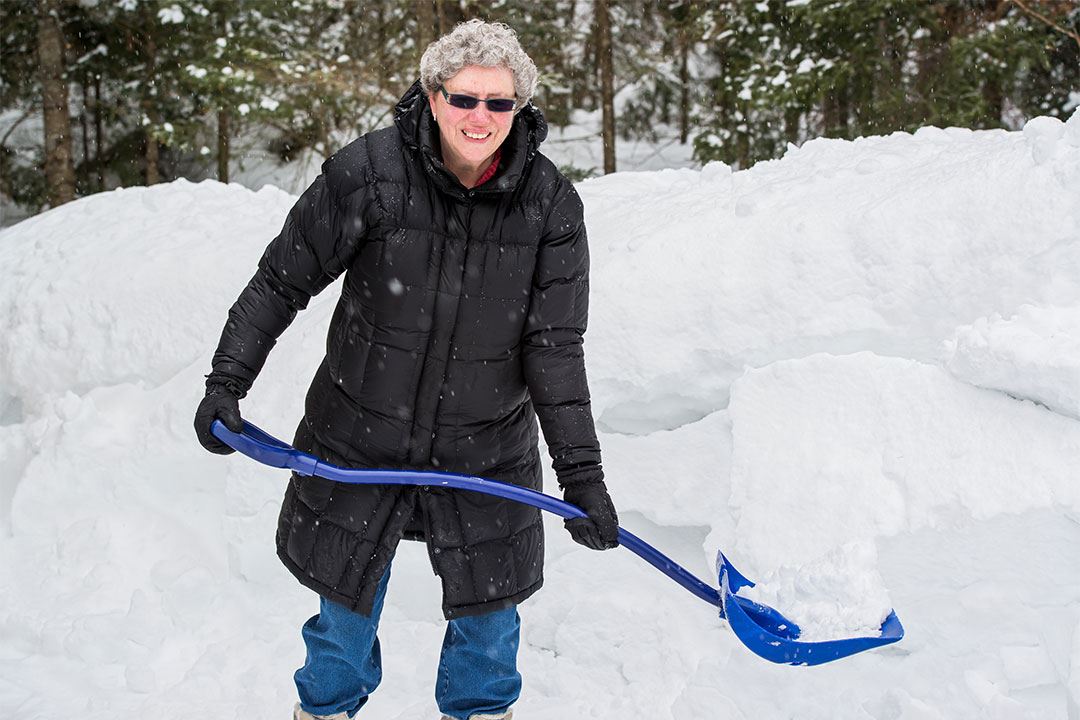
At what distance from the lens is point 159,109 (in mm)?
12047

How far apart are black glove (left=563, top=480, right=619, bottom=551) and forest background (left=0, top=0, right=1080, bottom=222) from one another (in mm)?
7855

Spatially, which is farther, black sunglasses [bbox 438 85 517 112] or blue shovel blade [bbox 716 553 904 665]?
blue shovel blade [bbox 716 553 904 665]

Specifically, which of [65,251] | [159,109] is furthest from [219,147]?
[65,251]

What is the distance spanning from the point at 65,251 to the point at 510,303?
3644 millimetres

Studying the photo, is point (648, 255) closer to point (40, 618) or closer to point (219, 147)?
point (40, 618)

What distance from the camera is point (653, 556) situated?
7.88 feet

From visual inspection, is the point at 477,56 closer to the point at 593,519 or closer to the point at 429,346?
the point at 429,346

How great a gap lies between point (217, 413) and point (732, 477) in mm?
1645

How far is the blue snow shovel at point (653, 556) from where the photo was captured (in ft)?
7.16

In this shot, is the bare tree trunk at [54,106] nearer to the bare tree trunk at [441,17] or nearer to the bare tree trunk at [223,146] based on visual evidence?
the bare tree trunk at [223,146]

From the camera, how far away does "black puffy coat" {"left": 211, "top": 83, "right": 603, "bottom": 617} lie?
6.86 feet

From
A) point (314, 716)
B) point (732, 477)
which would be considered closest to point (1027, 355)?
point (732, 477)

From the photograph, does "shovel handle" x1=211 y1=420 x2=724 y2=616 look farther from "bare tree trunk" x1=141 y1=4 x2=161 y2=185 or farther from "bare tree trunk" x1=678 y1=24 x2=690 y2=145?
"bare tree trunk" x1=678 y1=24 x2=690 y2=145

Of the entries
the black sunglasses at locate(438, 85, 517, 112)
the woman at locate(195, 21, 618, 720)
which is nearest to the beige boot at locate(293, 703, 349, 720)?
the woman at locate(195, 21, 618, 720)
